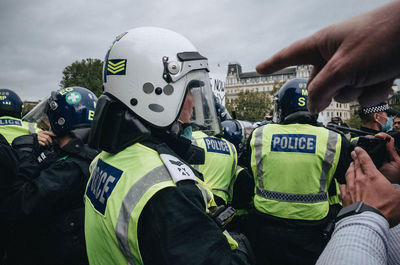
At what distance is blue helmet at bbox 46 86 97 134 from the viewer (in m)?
2.95

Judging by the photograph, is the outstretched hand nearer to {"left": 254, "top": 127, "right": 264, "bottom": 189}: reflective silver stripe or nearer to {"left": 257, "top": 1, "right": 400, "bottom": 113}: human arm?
{"left": 257, "top": 1, "right": 400, "bottom": 113}: human arm

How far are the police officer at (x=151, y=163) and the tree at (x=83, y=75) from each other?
35.9 m

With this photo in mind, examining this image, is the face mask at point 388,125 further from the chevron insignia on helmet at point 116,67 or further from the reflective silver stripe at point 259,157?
the chevron insignia on helmet at point 116,67

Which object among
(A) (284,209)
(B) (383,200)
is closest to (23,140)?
(A) (284,209)

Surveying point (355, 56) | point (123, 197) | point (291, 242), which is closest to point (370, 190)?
point (355, 56)

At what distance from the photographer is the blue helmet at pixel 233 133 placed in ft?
19.6

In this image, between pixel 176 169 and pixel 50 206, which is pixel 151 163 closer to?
pixel 176 169

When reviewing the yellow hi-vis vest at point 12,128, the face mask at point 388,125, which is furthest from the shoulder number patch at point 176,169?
the face mask at point 388,125

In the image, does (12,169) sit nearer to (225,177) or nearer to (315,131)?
(225,177)

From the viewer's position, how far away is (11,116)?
4953 millimetres

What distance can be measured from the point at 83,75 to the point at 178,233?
39.1 m

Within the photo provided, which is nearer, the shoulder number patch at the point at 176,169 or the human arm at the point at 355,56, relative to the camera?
the human arm at the point at 355,56

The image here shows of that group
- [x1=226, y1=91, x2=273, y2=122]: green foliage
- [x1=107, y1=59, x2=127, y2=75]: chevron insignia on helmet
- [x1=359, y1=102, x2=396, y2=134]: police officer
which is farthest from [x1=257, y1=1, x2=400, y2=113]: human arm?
[x1=226, y1=91, x2=273, y2=122]: green foliage

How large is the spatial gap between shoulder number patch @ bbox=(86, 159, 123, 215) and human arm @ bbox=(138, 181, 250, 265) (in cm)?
32
